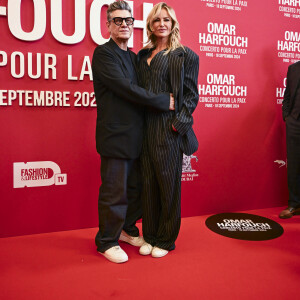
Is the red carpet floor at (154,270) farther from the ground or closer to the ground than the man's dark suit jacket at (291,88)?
closer to the ground

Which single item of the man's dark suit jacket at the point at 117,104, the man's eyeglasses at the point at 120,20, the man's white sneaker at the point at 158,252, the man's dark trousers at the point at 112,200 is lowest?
the man's white sneaker at the point at 158,252

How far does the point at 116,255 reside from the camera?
2197 mm

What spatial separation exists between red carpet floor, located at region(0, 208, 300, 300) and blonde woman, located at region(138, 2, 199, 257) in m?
0.24

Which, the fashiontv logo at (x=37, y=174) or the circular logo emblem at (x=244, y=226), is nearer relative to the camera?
the fashiontv logo at (x=37, y=174)

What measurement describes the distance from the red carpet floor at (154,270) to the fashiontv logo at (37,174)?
0.43m

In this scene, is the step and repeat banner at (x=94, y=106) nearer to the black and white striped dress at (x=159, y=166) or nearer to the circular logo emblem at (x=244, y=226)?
the circular logo emblem at (x=244, y=226)

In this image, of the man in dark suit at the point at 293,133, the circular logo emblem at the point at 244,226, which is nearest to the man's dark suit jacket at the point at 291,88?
the man in dark suit at the point at 293,133

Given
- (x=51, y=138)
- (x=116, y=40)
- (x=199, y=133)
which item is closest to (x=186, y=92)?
(x=116, y=40)

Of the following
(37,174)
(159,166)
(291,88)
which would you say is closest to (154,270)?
(159,166)

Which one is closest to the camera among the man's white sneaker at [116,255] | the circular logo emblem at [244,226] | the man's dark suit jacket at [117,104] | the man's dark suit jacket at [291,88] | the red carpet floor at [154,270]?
the red carpet floor at [154,270]

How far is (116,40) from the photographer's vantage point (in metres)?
2.19

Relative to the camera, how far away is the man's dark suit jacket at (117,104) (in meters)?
2.06

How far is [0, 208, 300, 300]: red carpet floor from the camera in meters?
1.84

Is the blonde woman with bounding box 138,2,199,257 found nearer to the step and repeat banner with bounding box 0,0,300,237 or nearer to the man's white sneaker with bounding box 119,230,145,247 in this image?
the man's white sneaker with bounding box 119,230,145,247
